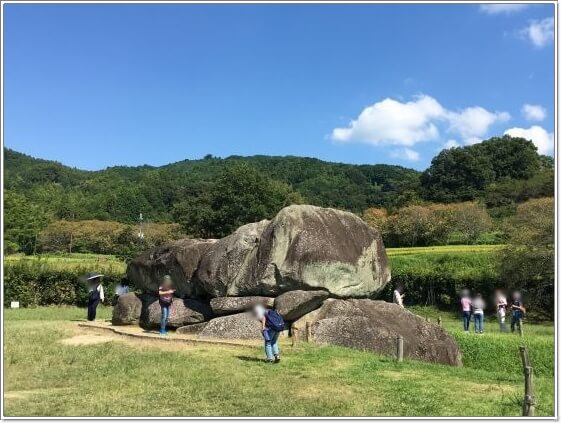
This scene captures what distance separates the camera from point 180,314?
794 inches

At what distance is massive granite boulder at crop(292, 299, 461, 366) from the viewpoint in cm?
1662

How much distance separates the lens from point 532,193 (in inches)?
2808

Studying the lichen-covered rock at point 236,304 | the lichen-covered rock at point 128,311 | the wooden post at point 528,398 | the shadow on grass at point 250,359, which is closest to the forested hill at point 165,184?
the lichen-covered rock at point 128,311

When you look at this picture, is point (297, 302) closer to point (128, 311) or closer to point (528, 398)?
point (128, 311)

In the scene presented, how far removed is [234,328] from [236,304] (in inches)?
50.4

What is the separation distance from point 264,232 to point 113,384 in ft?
33.0

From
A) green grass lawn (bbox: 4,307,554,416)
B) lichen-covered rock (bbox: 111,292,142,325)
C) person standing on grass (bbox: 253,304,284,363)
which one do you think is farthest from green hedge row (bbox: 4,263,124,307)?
person standing on grass (bbox: 253,304,284,363)

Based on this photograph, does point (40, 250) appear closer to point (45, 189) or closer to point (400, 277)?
point (45, 189)

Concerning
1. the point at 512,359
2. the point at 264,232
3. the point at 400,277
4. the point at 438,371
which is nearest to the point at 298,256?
the point at 264,232

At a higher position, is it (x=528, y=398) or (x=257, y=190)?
(x=257, y=190)

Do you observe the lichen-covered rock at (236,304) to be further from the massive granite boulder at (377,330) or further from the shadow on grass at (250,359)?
the shadow on grass at (250,359)

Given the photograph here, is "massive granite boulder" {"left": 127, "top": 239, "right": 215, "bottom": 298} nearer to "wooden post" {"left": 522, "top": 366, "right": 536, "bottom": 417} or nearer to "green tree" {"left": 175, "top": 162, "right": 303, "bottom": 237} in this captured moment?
"wooden post" {"left": 522, "top": 366, "right": 536, "bottom": 417}

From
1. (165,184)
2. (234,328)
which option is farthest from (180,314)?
(165,184)

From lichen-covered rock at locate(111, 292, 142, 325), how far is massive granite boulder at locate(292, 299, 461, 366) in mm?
7394
